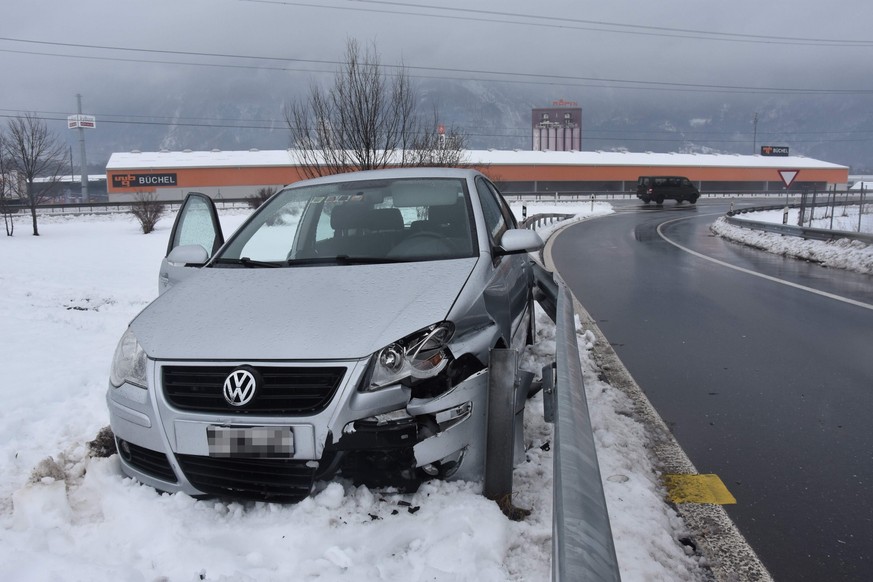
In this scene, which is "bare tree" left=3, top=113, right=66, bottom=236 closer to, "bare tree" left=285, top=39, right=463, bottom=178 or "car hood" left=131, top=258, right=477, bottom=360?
"bare tree" left=285, top=39, right=463, bottom=178

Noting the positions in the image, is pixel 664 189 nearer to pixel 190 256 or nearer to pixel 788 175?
pixel 788 175

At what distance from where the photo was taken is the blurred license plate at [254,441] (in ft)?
8.87

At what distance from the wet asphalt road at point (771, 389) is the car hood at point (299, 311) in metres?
1.77

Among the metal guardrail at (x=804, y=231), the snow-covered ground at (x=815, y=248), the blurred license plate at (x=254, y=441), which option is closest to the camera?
the blurred license plate at (x=254, y=441)

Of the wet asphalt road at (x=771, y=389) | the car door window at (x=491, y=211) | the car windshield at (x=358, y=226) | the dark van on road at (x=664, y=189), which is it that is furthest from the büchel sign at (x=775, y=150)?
the car windshield at (x=358, y=226)

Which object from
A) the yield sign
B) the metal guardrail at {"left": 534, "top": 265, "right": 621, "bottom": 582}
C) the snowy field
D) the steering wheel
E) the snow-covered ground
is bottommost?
the snowy field

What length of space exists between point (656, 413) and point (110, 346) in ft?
17.4

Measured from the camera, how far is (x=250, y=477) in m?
2.81

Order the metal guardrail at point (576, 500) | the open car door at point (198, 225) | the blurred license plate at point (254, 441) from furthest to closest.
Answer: the open car door at point (198, 225) < the blurred license plate at point (254, 441) < the metal guardrail at point (576, 500)

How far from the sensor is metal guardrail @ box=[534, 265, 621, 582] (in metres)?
1.65

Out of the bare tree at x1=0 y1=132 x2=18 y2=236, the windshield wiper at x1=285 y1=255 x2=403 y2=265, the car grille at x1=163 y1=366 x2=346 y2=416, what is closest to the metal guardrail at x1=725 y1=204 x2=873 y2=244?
the windshield wiper at x1=285 y1=255 x2=403 y2=265

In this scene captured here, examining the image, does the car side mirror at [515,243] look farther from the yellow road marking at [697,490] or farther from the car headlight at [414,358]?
the yellow road marking at [697,490]

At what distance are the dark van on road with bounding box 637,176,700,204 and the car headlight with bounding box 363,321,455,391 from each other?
42.3 meters

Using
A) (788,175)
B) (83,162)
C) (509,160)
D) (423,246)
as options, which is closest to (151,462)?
(423,246)
